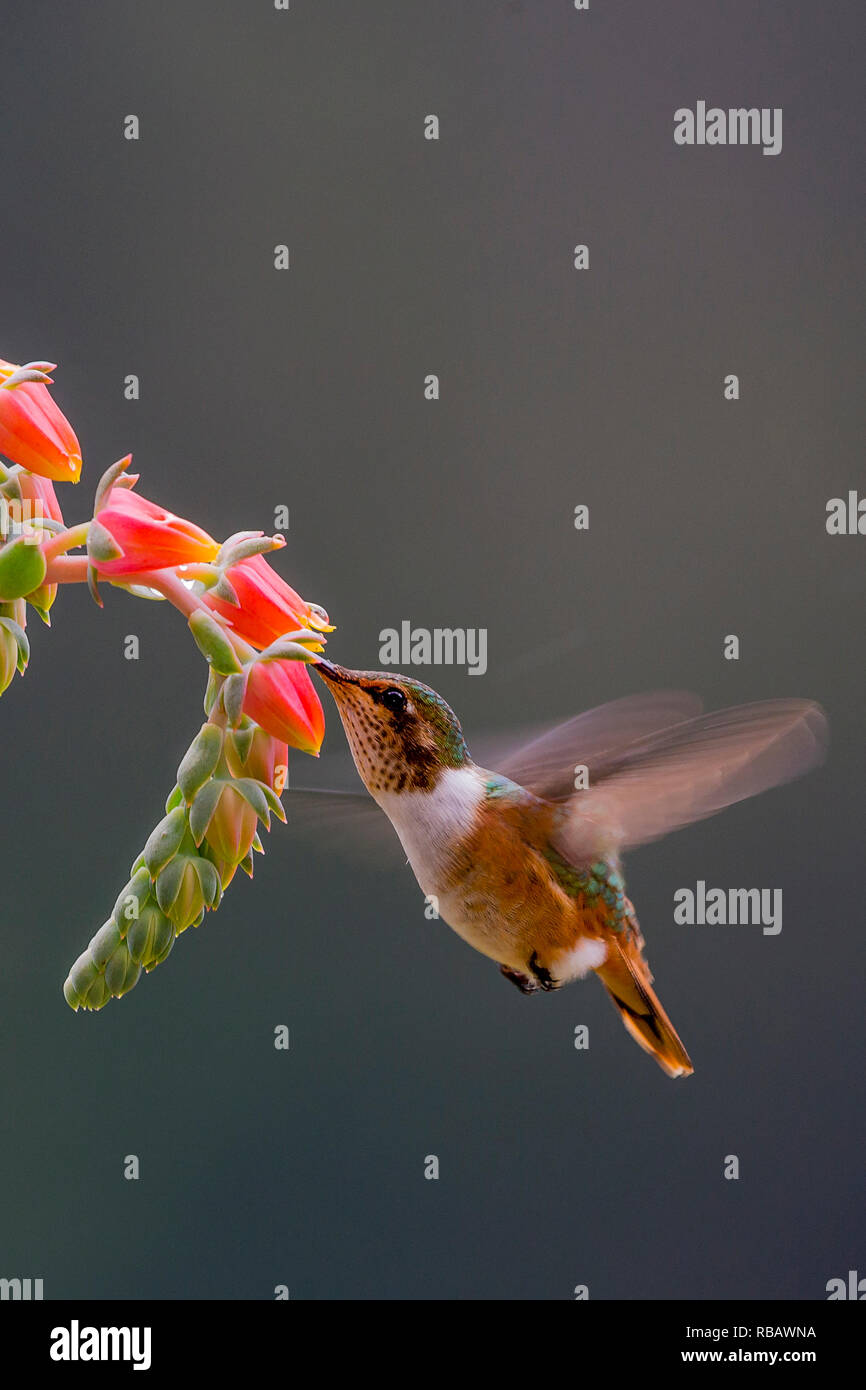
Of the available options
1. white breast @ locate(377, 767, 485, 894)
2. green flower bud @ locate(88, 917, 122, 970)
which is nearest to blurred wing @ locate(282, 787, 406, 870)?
white breast @ locate(377, 767, 485, 894)

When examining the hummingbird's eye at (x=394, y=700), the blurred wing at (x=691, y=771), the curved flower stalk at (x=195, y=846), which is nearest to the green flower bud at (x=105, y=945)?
the curved flower stalk at (x=195, y=846)

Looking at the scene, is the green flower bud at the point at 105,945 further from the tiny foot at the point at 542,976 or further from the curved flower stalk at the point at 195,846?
the tiny foot at the point at 542,976

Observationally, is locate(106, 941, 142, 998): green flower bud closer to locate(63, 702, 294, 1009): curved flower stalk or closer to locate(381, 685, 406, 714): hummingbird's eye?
locate(63, 702, 294, 1009): curved flower stalk

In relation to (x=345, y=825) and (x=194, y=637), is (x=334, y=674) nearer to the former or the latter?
(x=194, y=637)

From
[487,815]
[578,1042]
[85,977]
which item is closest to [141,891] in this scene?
[85,977]

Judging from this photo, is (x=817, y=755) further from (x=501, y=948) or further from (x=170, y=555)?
(x=170, y=555)

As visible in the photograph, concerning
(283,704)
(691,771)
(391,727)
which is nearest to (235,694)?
(283,704)

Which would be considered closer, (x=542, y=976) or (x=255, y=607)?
(x=255, y=607)
